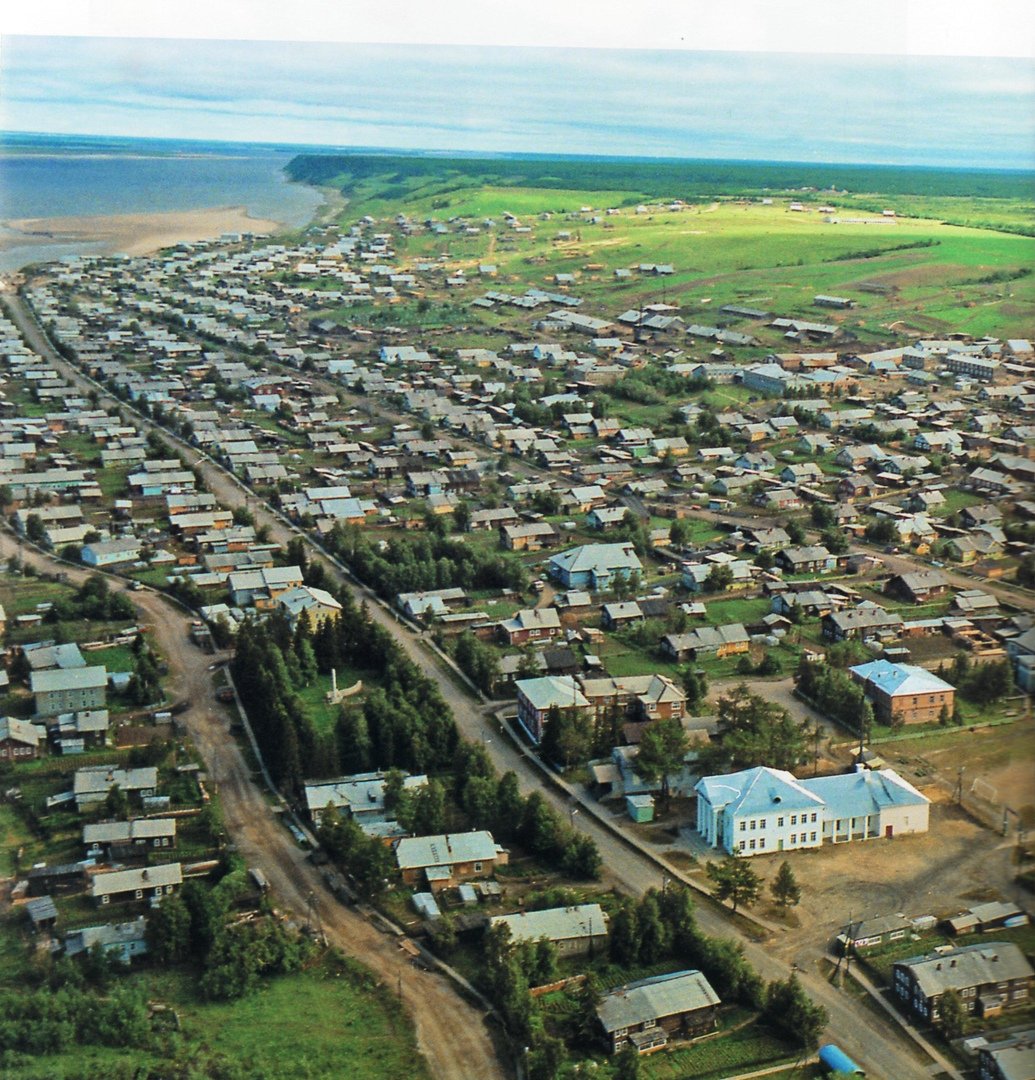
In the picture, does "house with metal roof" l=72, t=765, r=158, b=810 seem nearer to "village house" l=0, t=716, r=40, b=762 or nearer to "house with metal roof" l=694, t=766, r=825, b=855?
"village house" l=0, t=716, r=40, b=762

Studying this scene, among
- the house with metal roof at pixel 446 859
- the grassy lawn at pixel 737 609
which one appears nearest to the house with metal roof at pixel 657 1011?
the house with metal roof at pixel 446 859

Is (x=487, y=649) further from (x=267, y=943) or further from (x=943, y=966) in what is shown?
(x=943, y=966)

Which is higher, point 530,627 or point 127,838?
point 530,627

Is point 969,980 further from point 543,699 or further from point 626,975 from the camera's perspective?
point 543,699

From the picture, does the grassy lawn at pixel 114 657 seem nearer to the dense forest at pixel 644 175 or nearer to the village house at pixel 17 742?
the village house at pixel 17 742

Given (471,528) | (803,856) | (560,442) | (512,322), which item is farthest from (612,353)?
(803,856)

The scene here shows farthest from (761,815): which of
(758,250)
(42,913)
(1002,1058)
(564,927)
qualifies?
(758,250)
